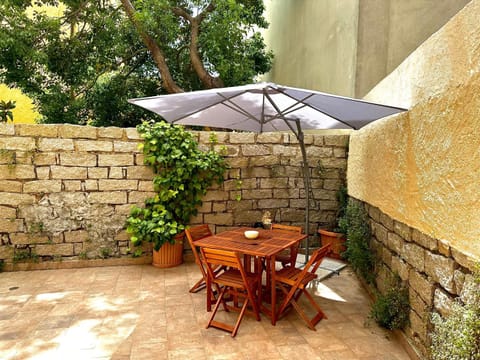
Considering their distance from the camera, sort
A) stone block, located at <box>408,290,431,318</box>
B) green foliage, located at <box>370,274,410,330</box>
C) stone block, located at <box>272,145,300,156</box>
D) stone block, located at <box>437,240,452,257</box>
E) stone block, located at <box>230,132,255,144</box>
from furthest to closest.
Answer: stone block, located at <box>272,145,300,156</box> < stone block, located at <box>230,132,255,144</box> < green foliage, located at <box>370,274,410,330</box> < stone block, located at <box>408,290,431,318</box> < stone block, located at <box>437,240,452,257</box>

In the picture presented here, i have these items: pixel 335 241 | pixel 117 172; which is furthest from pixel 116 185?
pixel 335 241

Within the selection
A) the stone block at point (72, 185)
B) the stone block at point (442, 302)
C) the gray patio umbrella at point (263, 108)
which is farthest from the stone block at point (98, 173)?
the stone block at point (442, 302)

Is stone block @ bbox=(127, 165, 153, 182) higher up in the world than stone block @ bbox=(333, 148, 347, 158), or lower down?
lower down

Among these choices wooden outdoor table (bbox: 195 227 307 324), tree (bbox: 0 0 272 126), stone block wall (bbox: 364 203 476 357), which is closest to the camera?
stone block wall (bbox: 364 203 476 357)

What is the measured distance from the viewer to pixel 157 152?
4.63m

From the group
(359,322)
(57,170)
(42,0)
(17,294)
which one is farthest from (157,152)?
(42,0)

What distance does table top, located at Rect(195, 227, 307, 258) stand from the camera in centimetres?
306

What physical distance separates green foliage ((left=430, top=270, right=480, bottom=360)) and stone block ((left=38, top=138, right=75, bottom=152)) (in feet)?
14.8

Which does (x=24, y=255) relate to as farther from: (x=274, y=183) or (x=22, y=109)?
(x=22, y=109)

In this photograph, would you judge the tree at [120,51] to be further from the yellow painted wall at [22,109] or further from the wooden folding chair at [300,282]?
the wooden folding chair at [300,282]

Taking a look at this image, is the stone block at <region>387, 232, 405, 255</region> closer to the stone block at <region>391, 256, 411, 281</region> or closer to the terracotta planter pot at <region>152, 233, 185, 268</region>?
the stone block at <region>391, 256, 411, 281</region>

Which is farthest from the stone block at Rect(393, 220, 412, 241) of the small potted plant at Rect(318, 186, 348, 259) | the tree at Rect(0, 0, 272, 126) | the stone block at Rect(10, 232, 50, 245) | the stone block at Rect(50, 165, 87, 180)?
the tree at Rect(0, 0, 272, 126)

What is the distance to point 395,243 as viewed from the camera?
3.04 m

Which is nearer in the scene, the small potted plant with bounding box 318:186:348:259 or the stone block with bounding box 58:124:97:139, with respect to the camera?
the stone block with bounding box 58:124:97:139
